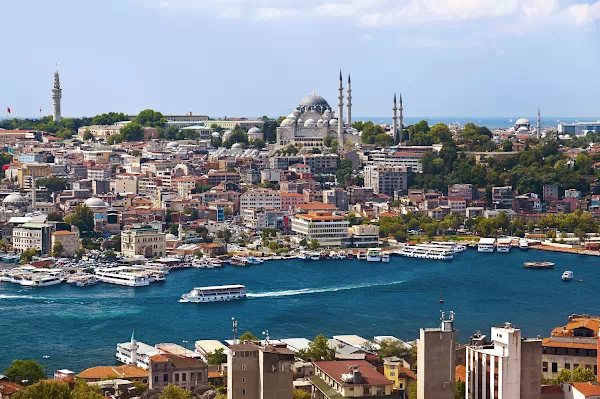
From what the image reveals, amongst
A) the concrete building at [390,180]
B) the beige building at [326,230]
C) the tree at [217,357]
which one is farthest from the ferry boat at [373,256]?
the tree at [217,357]

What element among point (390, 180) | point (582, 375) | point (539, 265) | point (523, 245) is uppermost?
point (390, 180)

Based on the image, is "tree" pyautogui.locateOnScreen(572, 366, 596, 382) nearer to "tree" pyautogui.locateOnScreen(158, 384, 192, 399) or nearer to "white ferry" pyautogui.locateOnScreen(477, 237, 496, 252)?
"tree" pyautogui.locateOnScreen(158, 384, 192, 399)

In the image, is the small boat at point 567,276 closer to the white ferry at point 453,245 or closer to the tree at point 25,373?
the white ferry at point 453,245

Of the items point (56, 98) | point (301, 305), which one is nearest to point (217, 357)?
point (301, 305)

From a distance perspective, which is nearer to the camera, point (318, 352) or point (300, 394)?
point (300, 394)

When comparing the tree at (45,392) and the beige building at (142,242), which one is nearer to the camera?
the tree at (45,392)

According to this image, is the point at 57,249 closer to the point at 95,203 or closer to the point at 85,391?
the point at 95,203

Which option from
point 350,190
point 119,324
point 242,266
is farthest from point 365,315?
point 350,190
